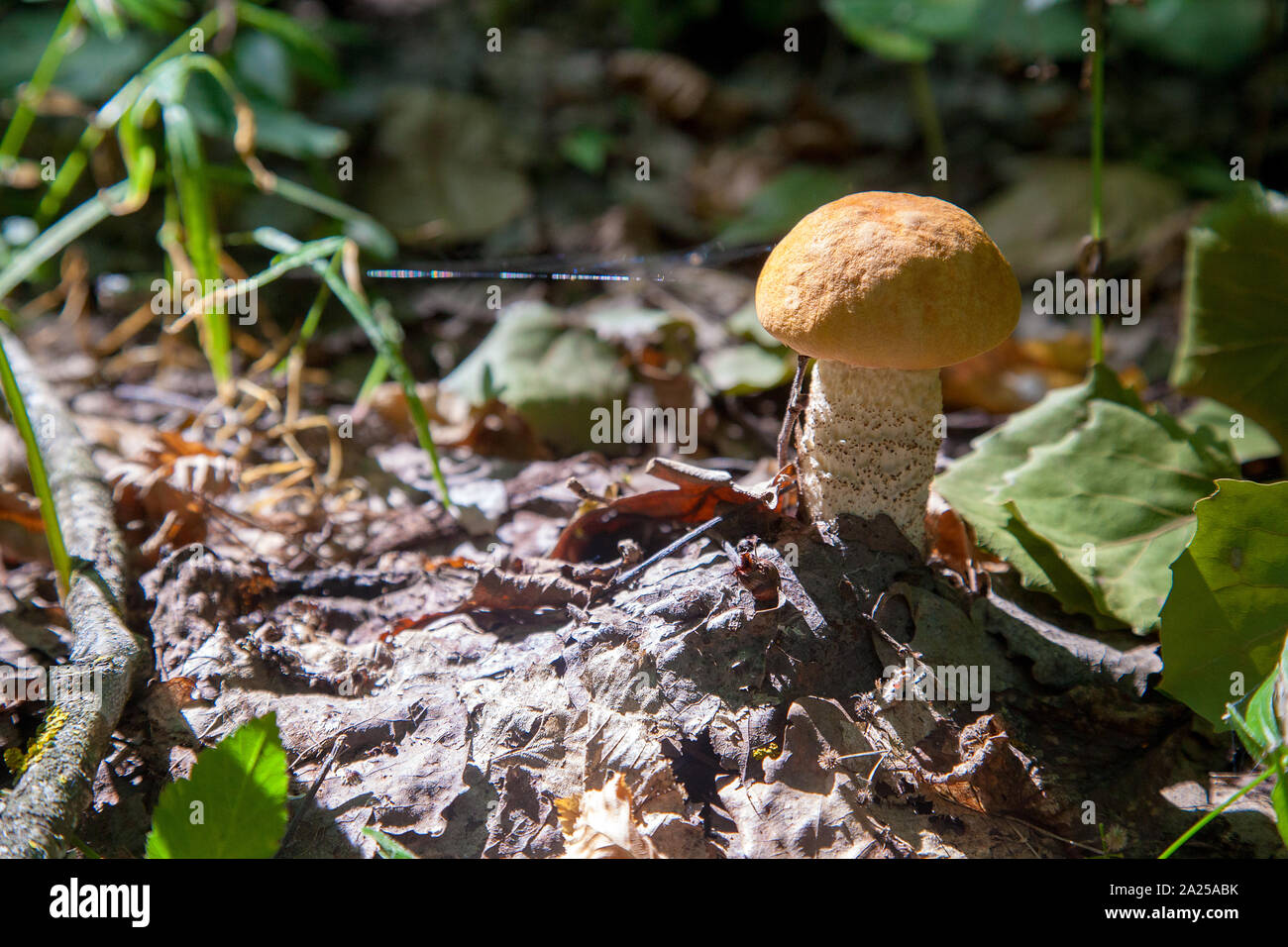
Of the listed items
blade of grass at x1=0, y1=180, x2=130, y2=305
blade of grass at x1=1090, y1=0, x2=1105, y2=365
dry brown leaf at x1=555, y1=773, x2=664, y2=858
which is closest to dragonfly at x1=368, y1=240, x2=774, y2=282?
blade of grass at x1=0, y1=180, x2=130, y2=305

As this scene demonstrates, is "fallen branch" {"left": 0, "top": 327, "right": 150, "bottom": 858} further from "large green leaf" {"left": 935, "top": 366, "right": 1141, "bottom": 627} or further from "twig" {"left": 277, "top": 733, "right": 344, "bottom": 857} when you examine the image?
"large green leaf" {"left": 935, "top": 366, "right": 1141, "bottom": 627}

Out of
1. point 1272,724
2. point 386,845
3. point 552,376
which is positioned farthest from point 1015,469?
point 386,845

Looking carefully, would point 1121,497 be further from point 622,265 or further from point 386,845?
point 622,265

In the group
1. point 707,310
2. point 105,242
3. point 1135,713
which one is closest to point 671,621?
point 1135,713

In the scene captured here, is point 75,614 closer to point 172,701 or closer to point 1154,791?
point 172,701

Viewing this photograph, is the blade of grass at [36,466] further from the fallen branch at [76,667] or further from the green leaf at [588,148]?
the green leaf at [588,148]

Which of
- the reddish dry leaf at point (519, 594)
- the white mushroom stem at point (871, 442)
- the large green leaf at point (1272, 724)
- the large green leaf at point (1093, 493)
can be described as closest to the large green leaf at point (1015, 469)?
the large green leaf at point (1093, 493)
